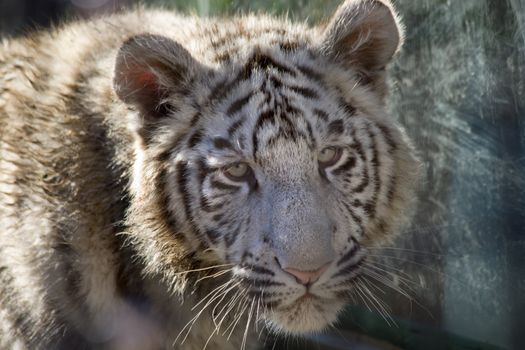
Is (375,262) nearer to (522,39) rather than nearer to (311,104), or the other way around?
(311,104)

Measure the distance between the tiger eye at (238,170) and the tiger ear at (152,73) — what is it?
39 centimetres

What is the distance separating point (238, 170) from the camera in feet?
8.98

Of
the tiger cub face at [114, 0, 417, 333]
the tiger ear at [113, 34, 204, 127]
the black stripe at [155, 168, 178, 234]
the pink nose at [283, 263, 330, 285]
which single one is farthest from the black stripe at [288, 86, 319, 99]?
the pink nose at [283, 263, 330, 285]

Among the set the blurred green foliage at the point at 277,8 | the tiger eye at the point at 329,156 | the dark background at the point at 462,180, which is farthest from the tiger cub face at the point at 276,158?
the blurred green foliage at the point at 277,8

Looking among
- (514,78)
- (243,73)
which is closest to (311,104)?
(243,73)

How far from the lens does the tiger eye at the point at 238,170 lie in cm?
273

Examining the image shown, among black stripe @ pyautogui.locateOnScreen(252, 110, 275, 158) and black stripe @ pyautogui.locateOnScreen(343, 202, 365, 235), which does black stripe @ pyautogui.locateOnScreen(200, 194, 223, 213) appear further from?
black stripe @ pyautogui.locateOnScreen(343, 202, 365, 235)

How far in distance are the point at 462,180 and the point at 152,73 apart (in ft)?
4.56

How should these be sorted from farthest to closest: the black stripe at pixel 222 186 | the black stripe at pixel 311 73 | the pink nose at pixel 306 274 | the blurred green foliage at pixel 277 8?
the blurred green foliage at pixel 277 8
the black stripe at pixel 311 73
the black stripe at pixel 222 186
the pink nose at pixel 306 274

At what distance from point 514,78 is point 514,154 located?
0.96 feet

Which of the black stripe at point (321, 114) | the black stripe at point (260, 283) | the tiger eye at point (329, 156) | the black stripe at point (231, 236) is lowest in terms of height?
the black stripe at point (260, 283)

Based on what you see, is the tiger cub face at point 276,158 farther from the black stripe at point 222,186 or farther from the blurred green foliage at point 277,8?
the blurred green foliage at point 277,8

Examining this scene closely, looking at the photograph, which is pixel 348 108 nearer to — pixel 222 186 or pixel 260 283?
pixel 222 186

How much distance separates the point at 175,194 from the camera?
114 inches
